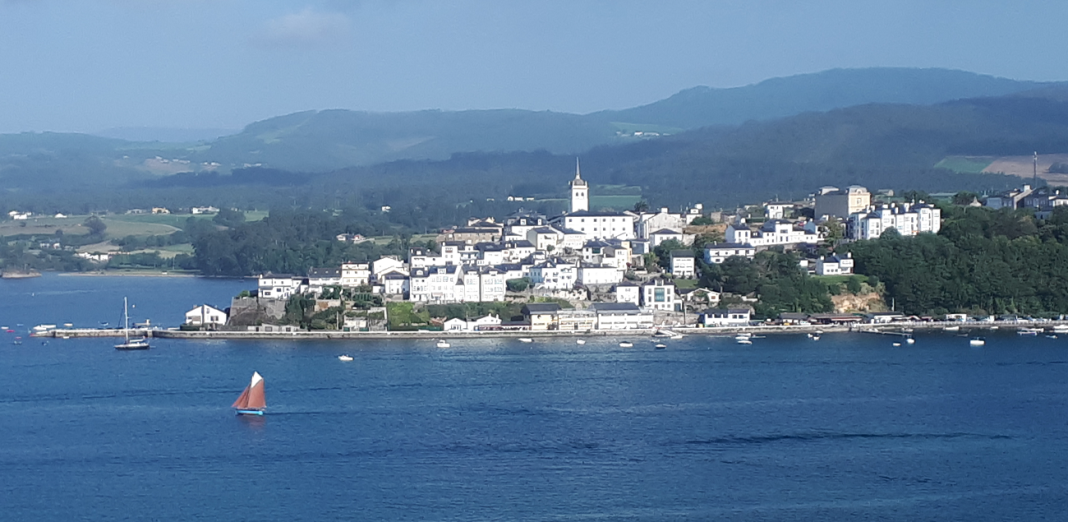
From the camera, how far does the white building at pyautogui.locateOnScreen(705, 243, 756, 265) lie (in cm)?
2042

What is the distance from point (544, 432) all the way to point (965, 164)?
3541 cm

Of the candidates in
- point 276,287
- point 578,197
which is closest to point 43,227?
point 578,197

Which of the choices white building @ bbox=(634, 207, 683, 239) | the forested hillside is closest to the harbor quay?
A: white building @ bbox=(634, 207, 683, 239)

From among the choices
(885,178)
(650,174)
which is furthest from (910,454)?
(650,174)

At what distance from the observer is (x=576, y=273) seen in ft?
63.7

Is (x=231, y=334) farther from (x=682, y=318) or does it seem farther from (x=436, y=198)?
(x=436, y=198)

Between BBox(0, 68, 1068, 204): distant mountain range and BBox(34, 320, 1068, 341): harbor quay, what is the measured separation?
61.8 ft

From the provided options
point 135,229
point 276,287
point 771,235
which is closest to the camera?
point 276,287

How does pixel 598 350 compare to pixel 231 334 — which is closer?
pixel 598 350

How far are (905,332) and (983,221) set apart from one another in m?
4.09

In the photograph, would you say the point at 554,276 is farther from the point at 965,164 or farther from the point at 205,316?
the point at 965,164

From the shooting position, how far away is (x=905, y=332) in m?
17.7

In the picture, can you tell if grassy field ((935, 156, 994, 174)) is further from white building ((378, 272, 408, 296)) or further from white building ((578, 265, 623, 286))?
white building ((378, 272, 408, 296))

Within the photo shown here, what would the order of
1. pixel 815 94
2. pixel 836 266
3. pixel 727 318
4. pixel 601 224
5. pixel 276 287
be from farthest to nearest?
pixel 815 94, pixel 601 224, pixel 836 266, pixel 276 287, pixel 727 318
